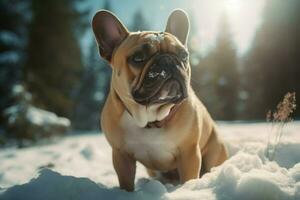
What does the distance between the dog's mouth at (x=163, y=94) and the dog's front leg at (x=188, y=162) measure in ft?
1.49

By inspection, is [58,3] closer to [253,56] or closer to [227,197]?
[253,56]

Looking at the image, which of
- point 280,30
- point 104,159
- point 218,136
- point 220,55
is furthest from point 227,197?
point 220,55

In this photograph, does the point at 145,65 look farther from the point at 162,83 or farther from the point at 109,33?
the point at 109,33

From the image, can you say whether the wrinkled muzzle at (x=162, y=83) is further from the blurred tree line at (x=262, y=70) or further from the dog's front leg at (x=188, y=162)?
the blurred tree line at (x=262, y=70)

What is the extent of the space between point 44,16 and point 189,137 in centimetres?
1669

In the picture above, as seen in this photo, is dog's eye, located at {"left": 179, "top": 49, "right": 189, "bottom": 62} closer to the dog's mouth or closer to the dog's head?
the dog's head

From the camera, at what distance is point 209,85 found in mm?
28562

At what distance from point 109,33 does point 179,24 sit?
2.19 feet

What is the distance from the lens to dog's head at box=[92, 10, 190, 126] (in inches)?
116

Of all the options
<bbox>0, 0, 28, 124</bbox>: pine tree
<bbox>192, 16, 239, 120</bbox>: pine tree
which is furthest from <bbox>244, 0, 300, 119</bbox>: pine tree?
<bbox>0, 0, 28, 124</bbox>: pine tree

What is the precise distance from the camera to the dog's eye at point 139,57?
307 centimetres

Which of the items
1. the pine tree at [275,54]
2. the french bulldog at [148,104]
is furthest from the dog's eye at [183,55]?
the pine tree at [275,54]

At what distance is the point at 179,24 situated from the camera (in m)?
3.85

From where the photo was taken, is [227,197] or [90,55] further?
[90,55]
